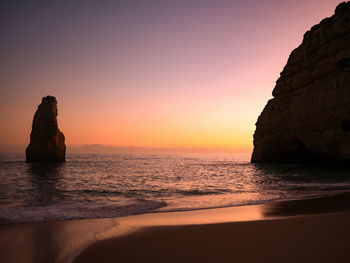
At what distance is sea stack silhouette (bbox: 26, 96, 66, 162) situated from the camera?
A: 45.8 m

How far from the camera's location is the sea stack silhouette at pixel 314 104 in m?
26.8

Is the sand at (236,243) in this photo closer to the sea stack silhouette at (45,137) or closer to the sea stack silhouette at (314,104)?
the sea stack silhouette at (314,104)

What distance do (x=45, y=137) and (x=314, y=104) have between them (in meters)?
49.6

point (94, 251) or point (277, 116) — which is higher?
point (277, 116)

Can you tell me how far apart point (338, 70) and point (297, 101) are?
749cm

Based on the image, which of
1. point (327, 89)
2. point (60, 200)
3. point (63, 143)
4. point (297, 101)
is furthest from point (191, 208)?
point (63, 143)

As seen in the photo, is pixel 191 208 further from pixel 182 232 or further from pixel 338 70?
pixel 338 70

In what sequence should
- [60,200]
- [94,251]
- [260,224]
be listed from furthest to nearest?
[60,200] → [260,224] → [94,251]

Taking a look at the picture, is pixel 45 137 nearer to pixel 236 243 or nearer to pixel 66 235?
pixel 66 235

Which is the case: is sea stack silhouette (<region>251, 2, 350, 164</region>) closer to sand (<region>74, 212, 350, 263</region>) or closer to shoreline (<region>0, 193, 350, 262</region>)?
shoreline (<region>0, 193, 350, 262</region>)

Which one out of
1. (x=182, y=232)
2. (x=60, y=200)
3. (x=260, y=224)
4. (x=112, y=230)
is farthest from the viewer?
(x=60, y=200)

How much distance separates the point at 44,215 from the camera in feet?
24.0

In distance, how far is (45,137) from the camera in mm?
45938

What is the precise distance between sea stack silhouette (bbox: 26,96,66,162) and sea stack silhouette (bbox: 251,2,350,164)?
4211 cm
